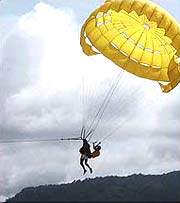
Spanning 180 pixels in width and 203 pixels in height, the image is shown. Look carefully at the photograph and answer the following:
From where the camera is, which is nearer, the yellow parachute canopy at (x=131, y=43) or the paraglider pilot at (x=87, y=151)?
the paraglider pilot at (x=87, y=151)

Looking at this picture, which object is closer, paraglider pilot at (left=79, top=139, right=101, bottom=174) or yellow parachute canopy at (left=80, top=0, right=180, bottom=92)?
paraglider pilot at (left=79, top=139, right=101, bottom=174)

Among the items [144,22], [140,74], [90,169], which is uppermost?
[144,22]

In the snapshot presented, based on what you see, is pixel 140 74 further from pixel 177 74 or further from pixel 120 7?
pixel 120 7

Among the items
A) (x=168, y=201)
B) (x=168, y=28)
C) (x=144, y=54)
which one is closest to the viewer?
(x=168, y=201)

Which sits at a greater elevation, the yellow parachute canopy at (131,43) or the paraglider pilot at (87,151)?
the yellow parachute canopy at (131,43)

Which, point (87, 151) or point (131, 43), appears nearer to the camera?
point (87, 151)

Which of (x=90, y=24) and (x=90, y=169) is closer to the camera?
(x=90, y=169)

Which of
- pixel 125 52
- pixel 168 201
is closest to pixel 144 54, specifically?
pixel 125 52

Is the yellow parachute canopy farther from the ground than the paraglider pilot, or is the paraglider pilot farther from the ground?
the yellow parachute canopy

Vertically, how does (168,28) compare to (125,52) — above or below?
above

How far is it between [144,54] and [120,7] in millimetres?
2300

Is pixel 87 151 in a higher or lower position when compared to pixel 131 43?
lower

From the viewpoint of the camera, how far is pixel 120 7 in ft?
52.5

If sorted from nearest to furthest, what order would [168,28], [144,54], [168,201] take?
[168,201] < [168,28] < [144,54]
